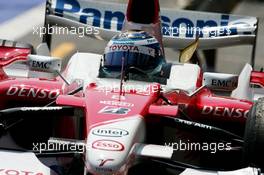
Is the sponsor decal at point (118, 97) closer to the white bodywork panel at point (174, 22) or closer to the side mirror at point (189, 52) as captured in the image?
the side mirror at point (189, 52)

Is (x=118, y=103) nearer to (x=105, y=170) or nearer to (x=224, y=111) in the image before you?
(x=105, y=170)

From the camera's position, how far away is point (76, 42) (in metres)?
8.92

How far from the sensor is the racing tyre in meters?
4.50

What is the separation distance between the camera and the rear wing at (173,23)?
664 centimetres

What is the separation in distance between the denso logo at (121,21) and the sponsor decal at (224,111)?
4.77 feet

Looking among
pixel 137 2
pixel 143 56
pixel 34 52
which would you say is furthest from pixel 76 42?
pixel 143 56

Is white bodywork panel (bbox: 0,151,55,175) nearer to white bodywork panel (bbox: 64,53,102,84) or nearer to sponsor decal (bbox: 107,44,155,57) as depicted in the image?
white bodywork panel (bbox: 64,53,102,84)

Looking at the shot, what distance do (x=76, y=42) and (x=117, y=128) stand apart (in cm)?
470

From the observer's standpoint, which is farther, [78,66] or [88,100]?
[78,66]

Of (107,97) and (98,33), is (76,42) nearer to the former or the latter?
(98,33)

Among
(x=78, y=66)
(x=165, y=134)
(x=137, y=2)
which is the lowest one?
(x=165, y=134)

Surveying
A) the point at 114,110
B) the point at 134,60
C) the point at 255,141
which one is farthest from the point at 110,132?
the point at 134,60

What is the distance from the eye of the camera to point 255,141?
4.50 metres

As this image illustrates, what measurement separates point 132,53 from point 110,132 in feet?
3.65
